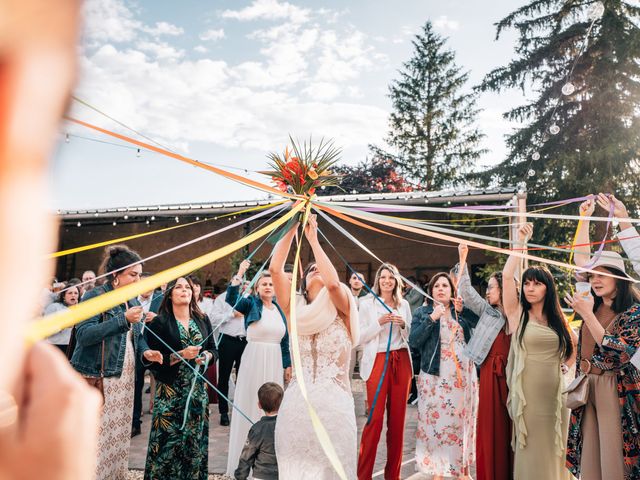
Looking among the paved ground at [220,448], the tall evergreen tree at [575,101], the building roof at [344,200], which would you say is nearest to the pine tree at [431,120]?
the tall evergreen tree at [575,101]

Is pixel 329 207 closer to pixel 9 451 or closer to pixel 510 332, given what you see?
pixel 510 332

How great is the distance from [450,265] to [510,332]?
9088mm

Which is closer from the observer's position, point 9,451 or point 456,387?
point 9,451

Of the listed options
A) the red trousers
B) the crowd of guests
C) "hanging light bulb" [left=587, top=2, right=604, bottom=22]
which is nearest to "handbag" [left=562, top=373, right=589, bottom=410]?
the crowd of guests

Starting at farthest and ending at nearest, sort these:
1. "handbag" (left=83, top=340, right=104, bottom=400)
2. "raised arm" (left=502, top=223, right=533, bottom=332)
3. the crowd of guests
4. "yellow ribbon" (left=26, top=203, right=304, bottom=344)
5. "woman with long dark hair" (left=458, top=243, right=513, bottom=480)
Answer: "woman with long dark hair" (left=458, top=243, right=513, bottom=480) < "raised arm" (left=502, top=223, right=533, bottom=332) < "handbag" (left=83, top=340, right=104, bottom=400) < the crowd of guests < "yellow ribbon" (left=26, top=203, right=304, bottom=344)

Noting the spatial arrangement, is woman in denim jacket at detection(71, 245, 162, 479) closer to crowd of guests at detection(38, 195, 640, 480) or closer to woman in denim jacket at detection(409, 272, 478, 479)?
crowd of guests at detection(38, 195, 640, 480)

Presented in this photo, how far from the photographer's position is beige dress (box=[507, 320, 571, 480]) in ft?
14.4

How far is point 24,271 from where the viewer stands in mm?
375

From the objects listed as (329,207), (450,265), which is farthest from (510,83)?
(329,207)

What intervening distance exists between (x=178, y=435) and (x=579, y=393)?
3288 mm

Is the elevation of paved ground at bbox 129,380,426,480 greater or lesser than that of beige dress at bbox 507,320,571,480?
lesser

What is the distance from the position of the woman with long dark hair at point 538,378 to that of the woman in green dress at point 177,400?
274 centimetres

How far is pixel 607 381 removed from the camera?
4.02 metres

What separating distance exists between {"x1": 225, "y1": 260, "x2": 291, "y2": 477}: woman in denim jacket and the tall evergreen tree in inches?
420
